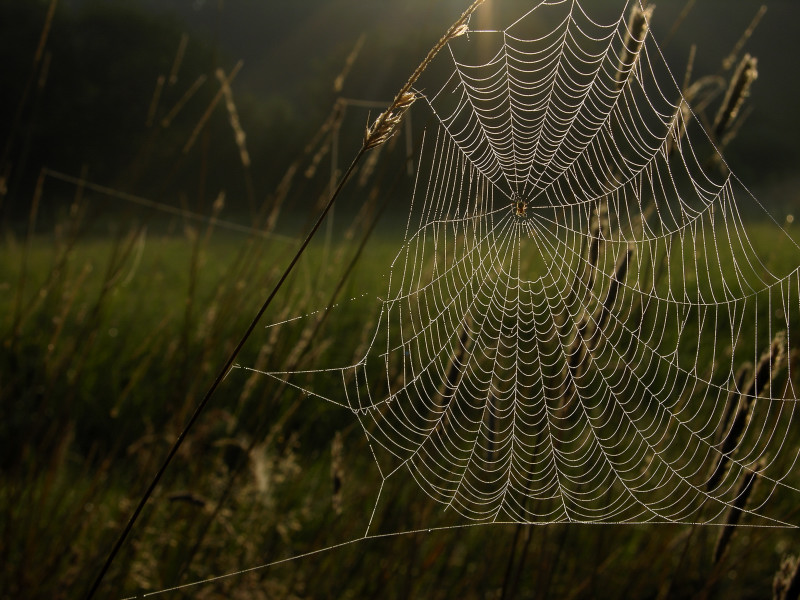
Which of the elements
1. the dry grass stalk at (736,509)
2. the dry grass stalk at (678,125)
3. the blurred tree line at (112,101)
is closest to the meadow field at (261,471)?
the dry grass stalk at (736,509)

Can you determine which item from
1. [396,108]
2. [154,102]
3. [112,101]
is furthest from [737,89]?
[112,101]

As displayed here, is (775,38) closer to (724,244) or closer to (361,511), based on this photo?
(724,244)

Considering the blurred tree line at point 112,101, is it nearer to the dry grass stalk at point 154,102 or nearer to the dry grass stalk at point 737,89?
the dry grass stalk at point 154,102

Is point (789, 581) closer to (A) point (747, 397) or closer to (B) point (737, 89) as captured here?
(A) point (747, 397)

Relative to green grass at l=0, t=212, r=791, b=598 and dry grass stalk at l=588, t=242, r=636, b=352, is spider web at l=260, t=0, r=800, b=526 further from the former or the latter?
green grass at l=0, t=212, r=791, b=598

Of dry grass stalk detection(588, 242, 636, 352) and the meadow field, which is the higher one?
dry grass stalk detection(588, 242, 636, 352)

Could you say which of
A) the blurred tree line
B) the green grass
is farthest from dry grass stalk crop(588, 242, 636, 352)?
the blurred tree line

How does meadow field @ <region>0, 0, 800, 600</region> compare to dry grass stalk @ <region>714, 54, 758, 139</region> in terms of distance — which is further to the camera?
meadow field @ <region>0, 0, 800, 600</region>
